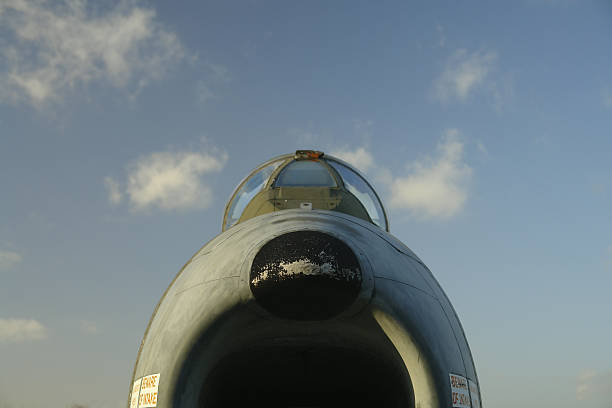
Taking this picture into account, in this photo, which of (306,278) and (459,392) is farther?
(459,392)

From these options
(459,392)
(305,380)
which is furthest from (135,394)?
(459,392)

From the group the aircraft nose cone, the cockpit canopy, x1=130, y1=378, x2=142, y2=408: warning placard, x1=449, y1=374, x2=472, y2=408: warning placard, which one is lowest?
x1=449, y1=374, x2=472, y2=408: warning placard

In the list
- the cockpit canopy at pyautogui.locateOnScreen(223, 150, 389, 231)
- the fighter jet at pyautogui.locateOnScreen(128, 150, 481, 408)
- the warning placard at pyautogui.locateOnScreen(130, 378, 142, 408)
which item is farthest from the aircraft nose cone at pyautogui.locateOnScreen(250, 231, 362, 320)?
the cockpit canopy at pyautogui.locateOnScreen(223, 150, 389, 231)

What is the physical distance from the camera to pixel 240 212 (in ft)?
22.0

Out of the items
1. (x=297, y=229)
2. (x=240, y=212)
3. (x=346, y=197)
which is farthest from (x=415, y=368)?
(x=240, y=212)

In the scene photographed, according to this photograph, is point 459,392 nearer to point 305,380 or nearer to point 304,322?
point 304,322

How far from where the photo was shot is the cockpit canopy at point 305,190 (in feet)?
20.1

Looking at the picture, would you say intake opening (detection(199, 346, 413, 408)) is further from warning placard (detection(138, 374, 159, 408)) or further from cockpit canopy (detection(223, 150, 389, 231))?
cockpit canopy (detection(223, 150, 389, 231))

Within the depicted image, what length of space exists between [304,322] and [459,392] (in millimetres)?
1091

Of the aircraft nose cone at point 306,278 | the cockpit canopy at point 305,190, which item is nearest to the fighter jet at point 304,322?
the aircraft nose cone at point 306,278

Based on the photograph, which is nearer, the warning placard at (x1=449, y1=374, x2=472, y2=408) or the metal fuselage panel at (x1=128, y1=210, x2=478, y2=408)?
the metal fuselage panel at (x1=128, y1=210, x2=478, y2=408)

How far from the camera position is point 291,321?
11.3 feet

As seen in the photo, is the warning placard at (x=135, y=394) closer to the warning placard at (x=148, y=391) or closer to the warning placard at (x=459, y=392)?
the warning placard at (x=148, y=391)

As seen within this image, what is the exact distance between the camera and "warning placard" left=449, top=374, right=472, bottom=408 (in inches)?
135
